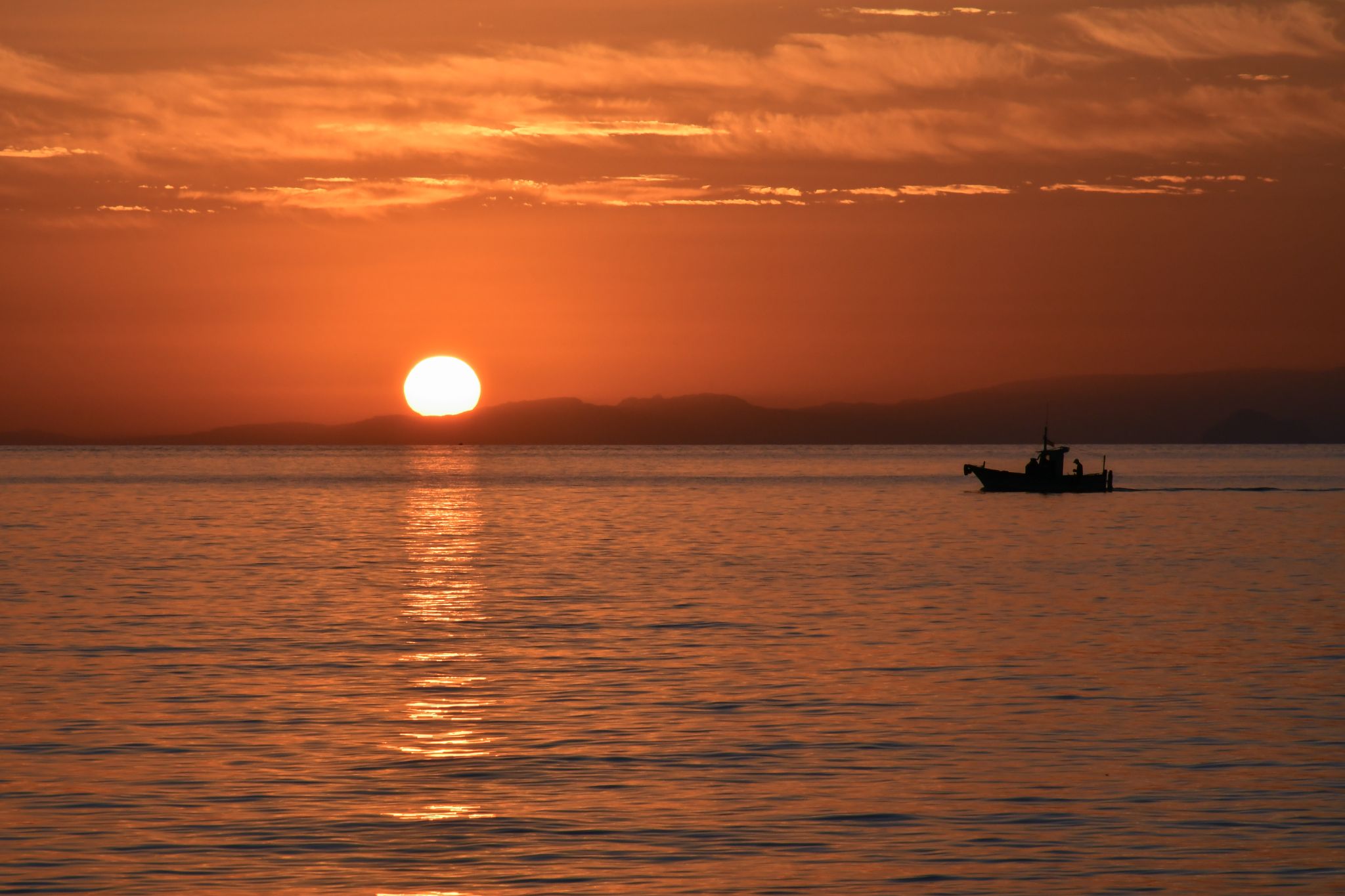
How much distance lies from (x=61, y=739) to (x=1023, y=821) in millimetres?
14380

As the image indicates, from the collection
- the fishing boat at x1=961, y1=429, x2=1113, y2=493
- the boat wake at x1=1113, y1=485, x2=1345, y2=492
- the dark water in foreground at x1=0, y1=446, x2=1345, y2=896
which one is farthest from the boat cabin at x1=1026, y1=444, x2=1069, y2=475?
the dark water in foreground at x1=0, y1=446, x2=1345, y2=896

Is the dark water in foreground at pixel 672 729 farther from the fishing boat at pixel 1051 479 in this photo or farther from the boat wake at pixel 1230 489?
the boat wake at pixel 1230 489

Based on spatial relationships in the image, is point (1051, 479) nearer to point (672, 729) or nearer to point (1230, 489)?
point (1230, 489)

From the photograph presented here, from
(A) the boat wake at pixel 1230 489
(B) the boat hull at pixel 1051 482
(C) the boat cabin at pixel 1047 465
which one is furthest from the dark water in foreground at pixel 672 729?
(A) the boat wake at pixel 1230 489

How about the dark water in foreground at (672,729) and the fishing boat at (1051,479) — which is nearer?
the dark water in foreground at (672,729)

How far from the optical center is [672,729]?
2459 cm

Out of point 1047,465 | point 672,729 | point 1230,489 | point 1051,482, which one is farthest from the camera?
point 1230,489

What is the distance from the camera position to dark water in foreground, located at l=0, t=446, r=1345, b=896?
56.1 ft

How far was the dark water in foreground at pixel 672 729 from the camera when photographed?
17094mm

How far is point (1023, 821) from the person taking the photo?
61.2 feet

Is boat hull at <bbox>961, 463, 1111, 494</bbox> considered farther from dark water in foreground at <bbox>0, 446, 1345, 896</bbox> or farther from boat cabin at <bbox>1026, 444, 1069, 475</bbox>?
dark water in foreground at <bbox>0, 446, 1345, 896</bbox>

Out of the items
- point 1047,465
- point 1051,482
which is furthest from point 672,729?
point 1047,465

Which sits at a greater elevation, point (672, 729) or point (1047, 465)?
point (1047, 465)

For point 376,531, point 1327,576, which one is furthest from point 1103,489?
point 1327,576
